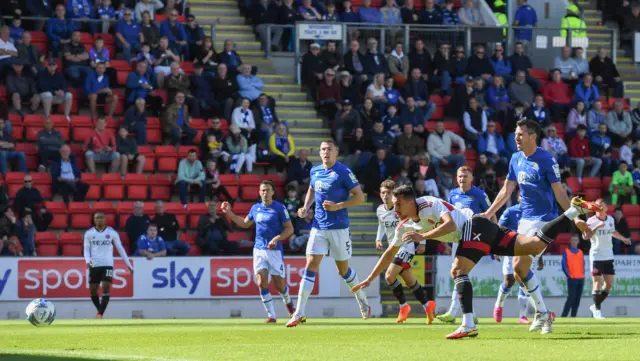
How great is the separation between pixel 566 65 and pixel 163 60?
11.6m

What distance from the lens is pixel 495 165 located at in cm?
2978

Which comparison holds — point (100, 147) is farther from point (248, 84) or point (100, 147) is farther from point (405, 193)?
point (405, 193)

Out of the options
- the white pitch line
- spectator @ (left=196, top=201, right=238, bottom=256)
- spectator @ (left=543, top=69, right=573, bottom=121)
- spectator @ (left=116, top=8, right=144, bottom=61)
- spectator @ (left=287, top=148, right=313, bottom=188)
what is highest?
spectator @ (left=116, top=8, right=144, bottom=61)

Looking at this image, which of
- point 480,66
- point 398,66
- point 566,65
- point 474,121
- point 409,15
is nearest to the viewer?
point 474,121

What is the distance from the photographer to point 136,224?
83.6 ft

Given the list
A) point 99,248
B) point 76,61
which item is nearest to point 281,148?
point 76,61

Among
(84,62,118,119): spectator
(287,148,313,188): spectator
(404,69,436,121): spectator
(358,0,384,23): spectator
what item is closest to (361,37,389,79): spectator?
(404,69,436,121): spectator

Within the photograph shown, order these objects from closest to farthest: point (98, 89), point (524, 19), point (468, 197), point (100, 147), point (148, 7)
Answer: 1. point (468, 197)
2. point (100, 147)
3. point (98, 89)
4. point (148, 7)
5. point (524, 19)

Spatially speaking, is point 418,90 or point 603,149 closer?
point 418,90

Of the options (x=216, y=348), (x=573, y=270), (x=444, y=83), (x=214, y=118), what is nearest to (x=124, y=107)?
(x=214, y=118)

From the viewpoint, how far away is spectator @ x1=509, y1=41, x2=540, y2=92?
107 feet

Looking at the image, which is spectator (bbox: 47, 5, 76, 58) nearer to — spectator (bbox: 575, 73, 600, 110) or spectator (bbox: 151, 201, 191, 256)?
spectator (bbox: 151, 201, 191, 256)

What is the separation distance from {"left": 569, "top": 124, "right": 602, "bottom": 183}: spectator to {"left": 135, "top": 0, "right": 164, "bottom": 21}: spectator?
11046 millimetres

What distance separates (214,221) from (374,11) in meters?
9.42
